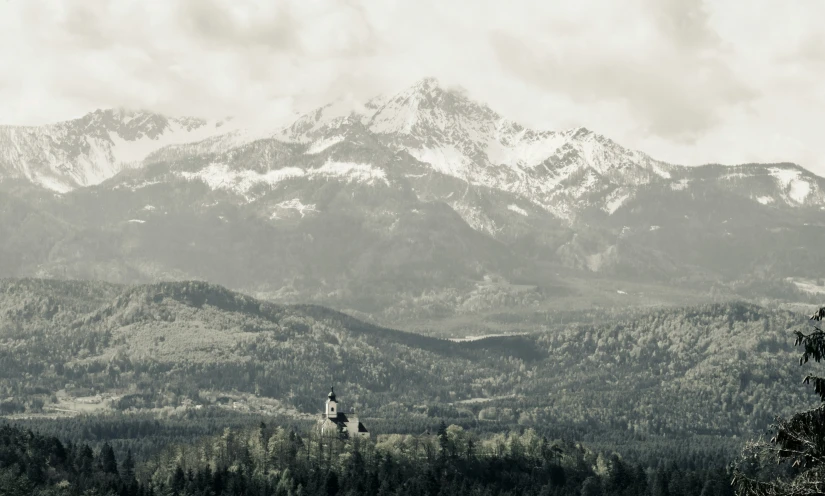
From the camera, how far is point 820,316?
7725 centimetres

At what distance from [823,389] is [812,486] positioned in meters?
5.00

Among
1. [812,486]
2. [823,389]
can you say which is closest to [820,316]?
[823,389]

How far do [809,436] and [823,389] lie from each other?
2728 mm

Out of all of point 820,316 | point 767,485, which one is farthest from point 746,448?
point 820,316

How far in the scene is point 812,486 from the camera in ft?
248

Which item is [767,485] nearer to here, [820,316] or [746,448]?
[746,448]

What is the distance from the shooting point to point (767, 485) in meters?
77.4

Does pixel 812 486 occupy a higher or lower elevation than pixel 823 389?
lower

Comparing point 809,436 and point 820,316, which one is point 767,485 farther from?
point 820,316

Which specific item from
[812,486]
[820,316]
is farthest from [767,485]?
[820,316]

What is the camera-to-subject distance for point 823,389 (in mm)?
76312

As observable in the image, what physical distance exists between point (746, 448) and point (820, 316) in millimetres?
7950

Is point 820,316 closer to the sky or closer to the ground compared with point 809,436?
closer to the sky

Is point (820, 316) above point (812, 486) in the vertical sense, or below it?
above
